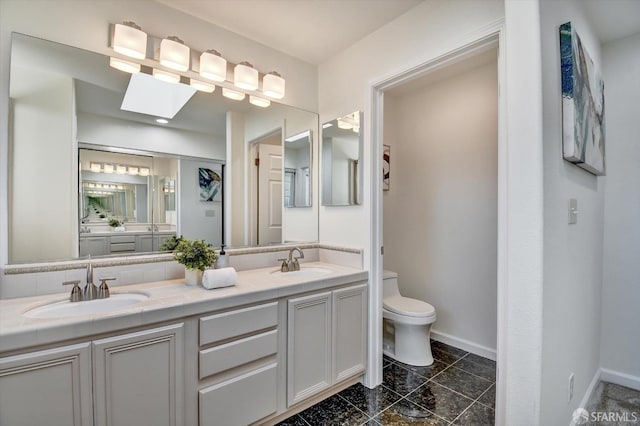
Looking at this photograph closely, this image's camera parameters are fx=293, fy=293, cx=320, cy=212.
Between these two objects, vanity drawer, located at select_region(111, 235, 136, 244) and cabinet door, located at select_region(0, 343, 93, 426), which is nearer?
cabinet door, located at select_region(0, 343, 93, 426)

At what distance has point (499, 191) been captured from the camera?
1506mm

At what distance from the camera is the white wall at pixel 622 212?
206 centimetres

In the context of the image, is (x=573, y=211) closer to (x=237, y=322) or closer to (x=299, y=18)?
(x=237, y=322)

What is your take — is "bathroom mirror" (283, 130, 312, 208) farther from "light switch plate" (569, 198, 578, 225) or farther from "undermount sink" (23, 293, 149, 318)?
"light switch plate" (569, 198, 578, 225)

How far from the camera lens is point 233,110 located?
2166 millimetres

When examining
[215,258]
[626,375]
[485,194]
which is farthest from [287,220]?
[626,375]

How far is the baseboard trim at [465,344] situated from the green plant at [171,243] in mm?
2470

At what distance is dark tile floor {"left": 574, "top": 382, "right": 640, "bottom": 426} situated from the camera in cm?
169

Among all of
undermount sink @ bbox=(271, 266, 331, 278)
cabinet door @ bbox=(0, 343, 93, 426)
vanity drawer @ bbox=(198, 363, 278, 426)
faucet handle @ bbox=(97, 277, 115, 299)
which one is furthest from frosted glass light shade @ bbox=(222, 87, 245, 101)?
vanity drawer @ bbox=(198, 363, 278, 426)

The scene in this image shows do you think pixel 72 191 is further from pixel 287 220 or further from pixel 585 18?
pixel 585 18

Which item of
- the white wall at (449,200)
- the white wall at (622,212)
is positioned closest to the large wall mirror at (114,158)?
the white wall at (449,200)

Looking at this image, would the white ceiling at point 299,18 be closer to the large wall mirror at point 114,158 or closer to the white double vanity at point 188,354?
the large wall mirror at point 114,158

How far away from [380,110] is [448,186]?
1112 millimetres

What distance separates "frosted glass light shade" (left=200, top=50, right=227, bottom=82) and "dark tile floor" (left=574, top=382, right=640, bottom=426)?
115 inches
